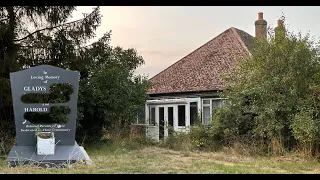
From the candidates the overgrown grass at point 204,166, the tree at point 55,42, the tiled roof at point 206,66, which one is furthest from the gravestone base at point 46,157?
the tiled roof at point 206,66

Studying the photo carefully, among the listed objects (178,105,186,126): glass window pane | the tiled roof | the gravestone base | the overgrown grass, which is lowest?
the overgrown grass

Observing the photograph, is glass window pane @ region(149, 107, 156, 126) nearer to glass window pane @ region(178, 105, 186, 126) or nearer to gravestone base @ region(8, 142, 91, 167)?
glass window pane @ region(178, 105, 186, 126)

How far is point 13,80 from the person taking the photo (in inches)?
422

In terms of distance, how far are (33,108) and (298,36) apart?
897cm

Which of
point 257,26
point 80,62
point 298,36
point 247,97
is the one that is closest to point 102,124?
point 80,62

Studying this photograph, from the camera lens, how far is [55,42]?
16.7 meters

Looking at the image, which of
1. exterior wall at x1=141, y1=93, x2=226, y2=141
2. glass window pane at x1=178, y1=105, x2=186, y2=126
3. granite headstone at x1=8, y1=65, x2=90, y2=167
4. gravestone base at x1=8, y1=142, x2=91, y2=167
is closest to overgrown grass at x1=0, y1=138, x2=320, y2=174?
gravestone base at x1=8, y1=142, x2=91, y2=167

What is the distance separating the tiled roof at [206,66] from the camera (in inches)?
874

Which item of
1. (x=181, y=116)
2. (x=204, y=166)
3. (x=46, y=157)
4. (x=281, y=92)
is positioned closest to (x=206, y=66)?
(x=181, y=116)

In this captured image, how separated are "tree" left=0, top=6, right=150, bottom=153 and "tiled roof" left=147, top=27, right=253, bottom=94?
5515 millimetres

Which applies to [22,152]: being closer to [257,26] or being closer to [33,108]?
[33,108]

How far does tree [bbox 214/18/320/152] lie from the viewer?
1230cm

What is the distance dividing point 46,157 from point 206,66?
15050 millimetres

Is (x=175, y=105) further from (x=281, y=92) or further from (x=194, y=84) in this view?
(x=281, y=92)
